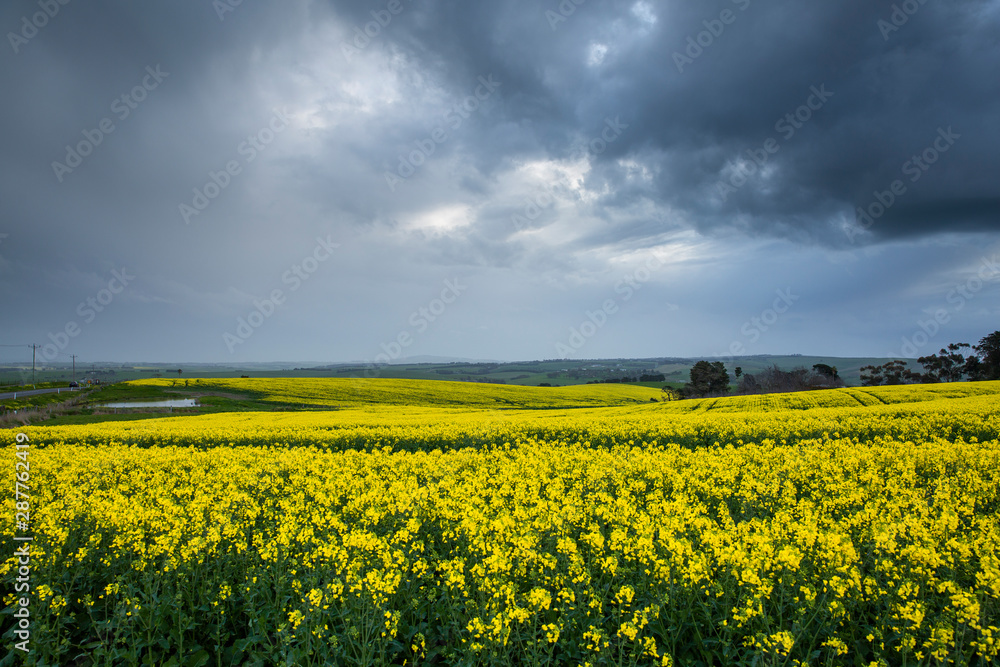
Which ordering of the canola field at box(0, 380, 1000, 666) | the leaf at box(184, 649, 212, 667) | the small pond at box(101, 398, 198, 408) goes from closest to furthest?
the canola field at box(0, 380, 1000, 666) < the leaf at box(184, 649, 212, 667) < the small pond at box(101, 398, 198, 408)

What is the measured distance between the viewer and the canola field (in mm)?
4383

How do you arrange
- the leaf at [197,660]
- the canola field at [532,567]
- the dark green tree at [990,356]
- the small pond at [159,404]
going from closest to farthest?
the canola field at [532,567] → the leaf at [197,660] → the small pond at [159,404] → the dark green tree at [990,356]

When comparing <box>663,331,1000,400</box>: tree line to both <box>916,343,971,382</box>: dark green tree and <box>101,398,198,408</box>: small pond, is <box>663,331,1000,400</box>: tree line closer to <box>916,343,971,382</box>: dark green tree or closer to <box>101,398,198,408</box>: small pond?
<box>916,343,971,382</box>: dark green tree

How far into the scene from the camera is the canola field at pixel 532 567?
173 inches

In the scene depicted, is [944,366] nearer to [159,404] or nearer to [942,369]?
[942,369]

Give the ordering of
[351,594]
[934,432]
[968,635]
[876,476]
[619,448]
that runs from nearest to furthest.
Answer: [968,635]
[351,594]
[876,476]
[619,448]
[934,432]

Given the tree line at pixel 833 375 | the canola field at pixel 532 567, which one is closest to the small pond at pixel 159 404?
the canola field at pixel 532 567

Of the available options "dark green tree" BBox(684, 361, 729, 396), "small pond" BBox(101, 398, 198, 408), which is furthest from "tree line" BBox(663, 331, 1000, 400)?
"small pond" BBox(101, 398, 198, 408)

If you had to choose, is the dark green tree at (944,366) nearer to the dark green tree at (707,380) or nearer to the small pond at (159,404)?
the dark green tree at (707,380)

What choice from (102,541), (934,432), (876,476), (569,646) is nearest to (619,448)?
(876,476)

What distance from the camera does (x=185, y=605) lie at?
19.0ft

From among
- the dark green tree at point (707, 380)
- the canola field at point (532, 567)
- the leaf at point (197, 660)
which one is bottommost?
the dark green tree at point (707, 380)

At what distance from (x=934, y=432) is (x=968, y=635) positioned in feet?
46.4

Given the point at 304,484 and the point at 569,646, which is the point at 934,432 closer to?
the point at 569,646
